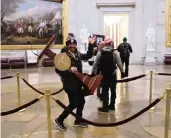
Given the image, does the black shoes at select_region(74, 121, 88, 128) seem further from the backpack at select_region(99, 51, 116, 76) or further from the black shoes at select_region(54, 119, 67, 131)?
the backpack at select_region(99, 51, 116, 76)

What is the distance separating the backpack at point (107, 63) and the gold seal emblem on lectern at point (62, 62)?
1745 mm

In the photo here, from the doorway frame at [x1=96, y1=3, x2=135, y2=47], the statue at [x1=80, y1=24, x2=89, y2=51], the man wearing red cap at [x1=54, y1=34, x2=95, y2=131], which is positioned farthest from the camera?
the doorway frame at [x1=96, y1=3, x2=135, y2=47]

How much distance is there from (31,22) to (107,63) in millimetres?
15869

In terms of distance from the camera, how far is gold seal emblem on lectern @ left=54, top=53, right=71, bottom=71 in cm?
546

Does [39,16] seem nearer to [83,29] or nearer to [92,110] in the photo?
[83,29]

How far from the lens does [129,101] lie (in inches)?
345

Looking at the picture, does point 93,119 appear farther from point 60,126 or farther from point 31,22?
point 31,22

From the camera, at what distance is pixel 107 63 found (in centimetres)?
707

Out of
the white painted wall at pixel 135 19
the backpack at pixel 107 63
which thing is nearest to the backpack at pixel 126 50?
the backpack at pixel 107 63

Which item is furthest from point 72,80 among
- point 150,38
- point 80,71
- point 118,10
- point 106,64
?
point 118,10

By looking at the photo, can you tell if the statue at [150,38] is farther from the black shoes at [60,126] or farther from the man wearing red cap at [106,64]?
the black shoes at [60,126]

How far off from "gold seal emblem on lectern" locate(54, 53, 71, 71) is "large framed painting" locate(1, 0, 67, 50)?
16197 mm

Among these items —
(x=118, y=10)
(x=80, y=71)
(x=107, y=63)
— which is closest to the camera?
(x=80, y=71)

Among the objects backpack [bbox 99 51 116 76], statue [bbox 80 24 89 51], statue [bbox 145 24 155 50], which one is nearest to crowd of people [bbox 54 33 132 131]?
backpack [bbox 99 51 116 76]
